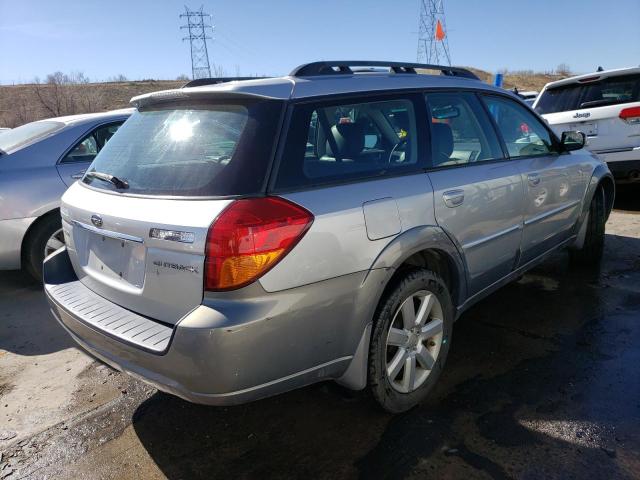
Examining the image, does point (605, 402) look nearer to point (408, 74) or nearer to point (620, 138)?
point (408, 74)

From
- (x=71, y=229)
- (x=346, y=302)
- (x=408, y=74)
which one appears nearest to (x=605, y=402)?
(x=346, y=302)

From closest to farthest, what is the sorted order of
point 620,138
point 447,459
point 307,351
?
1. point 307,351
2. point 447,459
3. point 620,138

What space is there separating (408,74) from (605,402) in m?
2.17

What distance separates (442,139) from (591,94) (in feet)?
16.9

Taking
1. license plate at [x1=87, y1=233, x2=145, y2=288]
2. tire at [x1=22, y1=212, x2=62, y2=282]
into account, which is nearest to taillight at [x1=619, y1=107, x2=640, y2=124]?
license plate at [x1=87, y1=233, x2=145, y2=288]

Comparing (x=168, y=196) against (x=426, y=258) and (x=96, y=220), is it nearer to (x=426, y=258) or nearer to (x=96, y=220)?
(x=96, y=220)

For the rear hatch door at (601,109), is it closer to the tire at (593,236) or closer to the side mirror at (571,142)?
the tire at (593,236)

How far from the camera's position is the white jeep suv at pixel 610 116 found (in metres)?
6.53

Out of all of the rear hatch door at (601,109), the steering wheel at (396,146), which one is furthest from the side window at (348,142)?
the rear hatch door at (601,109)

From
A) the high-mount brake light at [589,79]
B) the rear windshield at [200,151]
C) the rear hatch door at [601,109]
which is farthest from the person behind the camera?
the high-mount brake light at [589,79]

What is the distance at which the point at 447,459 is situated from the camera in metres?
2.36

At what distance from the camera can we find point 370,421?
2.68m

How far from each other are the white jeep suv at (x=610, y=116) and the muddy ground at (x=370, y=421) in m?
3.63

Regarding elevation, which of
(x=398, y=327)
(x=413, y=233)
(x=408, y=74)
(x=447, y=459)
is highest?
(x=408, y=74)
